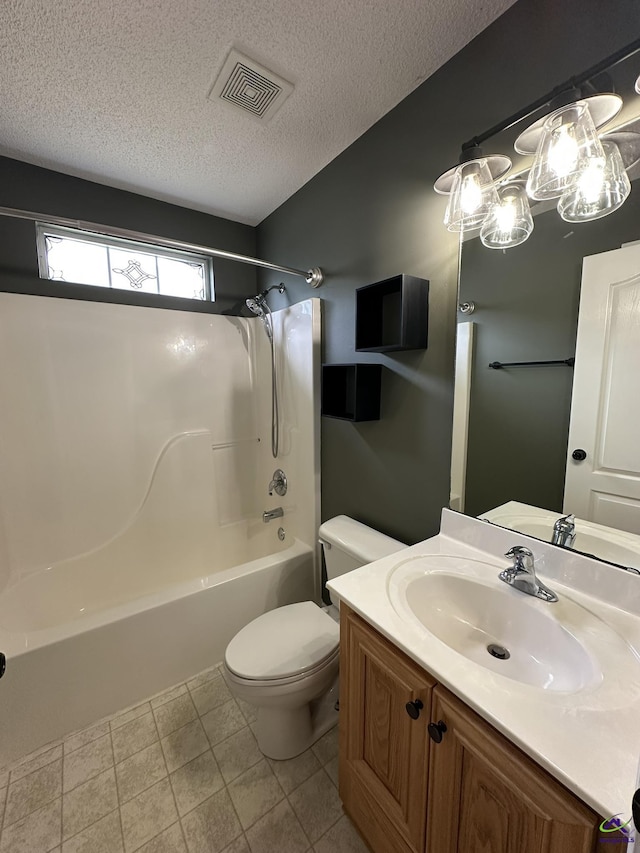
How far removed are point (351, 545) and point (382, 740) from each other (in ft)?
2.16

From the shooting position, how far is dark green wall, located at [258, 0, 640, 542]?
3.15 feet

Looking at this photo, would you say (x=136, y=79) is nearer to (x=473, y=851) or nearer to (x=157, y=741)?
(x=473, y=851)

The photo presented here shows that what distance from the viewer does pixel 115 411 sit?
2.01 m

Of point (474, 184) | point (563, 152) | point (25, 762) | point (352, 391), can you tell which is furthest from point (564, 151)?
point (25, 762)

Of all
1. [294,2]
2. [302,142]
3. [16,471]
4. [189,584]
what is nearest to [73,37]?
[294,2]

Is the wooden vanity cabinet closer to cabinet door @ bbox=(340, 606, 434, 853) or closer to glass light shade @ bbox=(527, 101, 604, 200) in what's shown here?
cabinet door @ bbox=(340, 606, 434, 853)

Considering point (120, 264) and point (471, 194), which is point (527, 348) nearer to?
point (471, 194)

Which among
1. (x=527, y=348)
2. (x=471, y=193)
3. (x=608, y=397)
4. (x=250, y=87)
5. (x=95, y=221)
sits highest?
(x=250, y=87)

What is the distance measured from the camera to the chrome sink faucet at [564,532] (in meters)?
0.98

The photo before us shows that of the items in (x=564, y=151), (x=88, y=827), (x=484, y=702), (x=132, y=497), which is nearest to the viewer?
(x=484, y=702)

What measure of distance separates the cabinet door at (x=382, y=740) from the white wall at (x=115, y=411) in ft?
3.43

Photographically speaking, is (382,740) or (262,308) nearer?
(382,740)

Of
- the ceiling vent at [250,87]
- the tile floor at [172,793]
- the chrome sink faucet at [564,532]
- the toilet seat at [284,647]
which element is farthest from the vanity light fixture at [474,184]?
the tile floor at [172,793]

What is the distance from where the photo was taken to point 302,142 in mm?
1572
